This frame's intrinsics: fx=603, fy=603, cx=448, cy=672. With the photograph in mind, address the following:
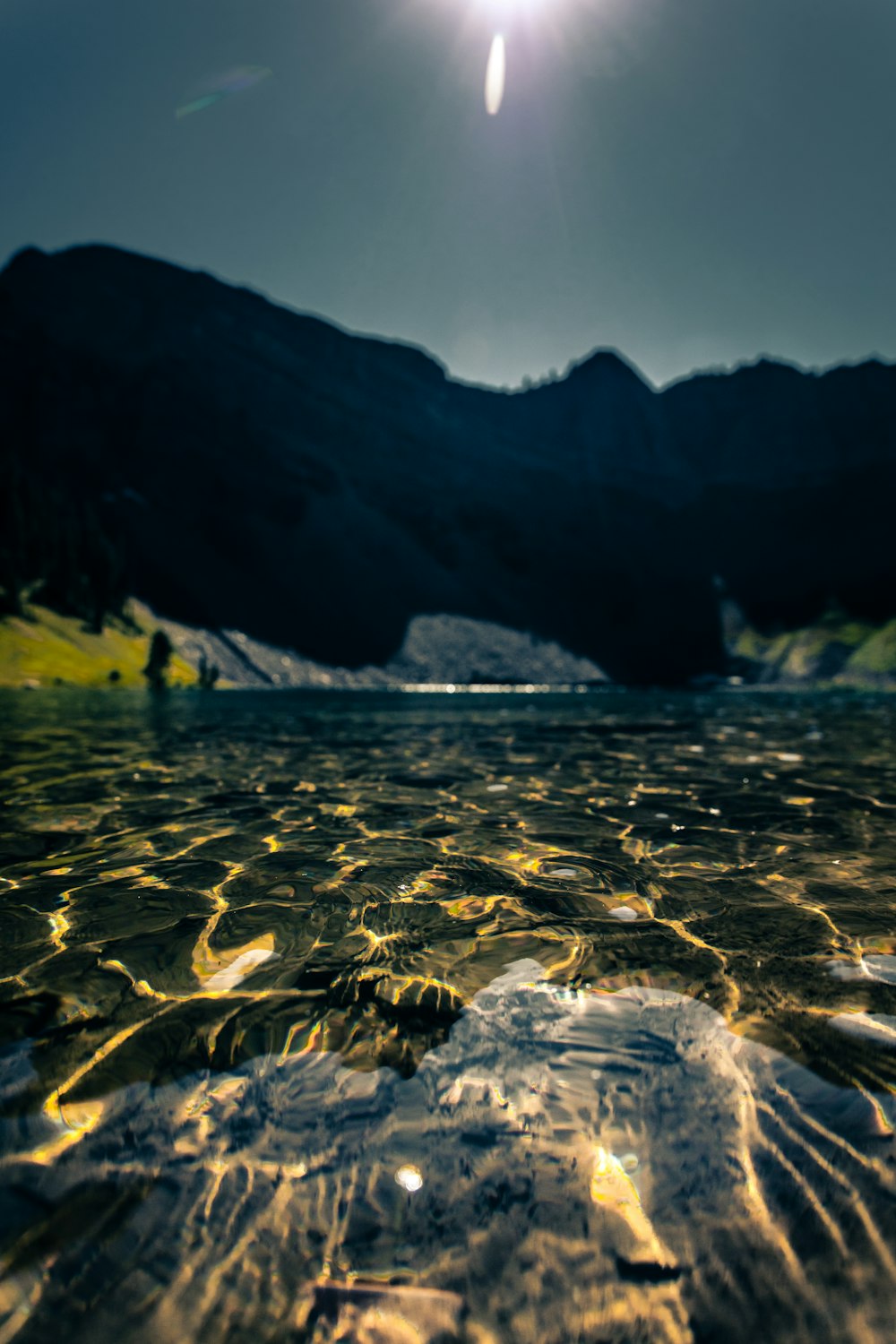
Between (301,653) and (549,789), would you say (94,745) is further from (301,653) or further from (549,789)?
(301,653)

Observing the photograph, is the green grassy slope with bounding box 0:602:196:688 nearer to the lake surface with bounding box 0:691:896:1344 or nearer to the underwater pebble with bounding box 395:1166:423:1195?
the lake surface with bounding box 0:691:896:1344

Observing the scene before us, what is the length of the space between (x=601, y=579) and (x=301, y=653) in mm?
103481

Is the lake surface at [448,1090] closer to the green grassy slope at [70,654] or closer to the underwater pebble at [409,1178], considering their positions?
the underwater pebble at [409,1178]

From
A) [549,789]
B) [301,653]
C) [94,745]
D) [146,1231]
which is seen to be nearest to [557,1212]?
[146,1231]

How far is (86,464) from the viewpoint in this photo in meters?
166

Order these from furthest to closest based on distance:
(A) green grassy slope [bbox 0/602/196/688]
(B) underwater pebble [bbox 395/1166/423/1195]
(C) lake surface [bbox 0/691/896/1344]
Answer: (A) green grassy slope [bbox 0/602/196/688]
(B) underwater pebble [bbox 395/1166/423/1195]
(C) lake surface [bbox 0/691/896/1344]

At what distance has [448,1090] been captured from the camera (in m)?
3.95

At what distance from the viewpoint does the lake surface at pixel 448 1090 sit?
2.68m

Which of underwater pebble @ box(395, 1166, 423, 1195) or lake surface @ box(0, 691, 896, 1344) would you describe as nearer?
lake surface @ box(0, 691, 896, 1344)

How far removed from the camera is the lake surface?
268cm

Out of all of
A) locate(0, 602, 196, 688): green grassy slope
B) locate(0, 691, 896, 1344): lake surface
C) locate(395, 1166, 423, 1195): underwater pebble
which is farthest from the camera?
locate(0, 602, 196, 688): green grassy slope

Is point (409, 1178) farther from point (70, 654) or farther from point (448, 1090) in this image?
point (70, 654)

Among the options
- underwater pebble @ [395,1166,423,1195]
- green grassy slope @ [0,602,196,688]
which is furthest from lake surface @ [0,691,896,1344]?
green grassy slope @ [0,602,196,688]

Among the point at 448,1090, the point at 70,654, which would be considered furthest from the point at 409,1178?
Result: the point at 70,654
